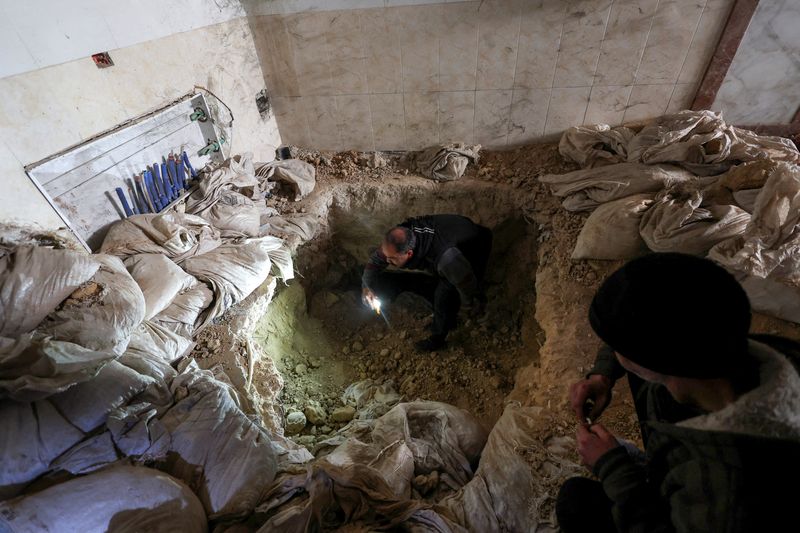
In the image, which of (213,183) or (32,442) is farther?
(213,183)

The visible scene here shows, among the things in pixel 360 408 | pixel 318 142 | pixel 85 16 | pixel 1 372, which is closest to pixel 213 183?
pixel 85 16

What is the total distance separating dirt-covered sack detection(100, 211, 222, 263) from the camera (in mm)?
2359

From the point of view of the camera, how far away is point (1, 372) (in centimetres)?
142

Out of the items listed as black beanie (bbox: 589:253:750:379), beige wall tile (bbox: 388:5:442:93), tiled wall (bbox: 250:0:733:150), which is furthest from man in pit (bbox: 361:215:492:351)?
black beanie (bbox: 589:253:750:379)

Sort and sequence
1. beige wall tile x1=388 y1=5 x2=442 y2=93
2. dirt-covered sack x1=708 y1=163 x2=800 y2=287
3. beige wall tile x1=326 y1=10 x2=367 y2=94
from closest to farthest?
1. dirt-covered sack x1=708 y1=163 x2=800 y2=287
2. beige wall tile x1=388 y1=5 x2=442 y2=93
3. beige wall tile x1=326 y1=10 x2=367 y2=94

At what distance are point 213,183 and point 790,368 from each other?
353cm

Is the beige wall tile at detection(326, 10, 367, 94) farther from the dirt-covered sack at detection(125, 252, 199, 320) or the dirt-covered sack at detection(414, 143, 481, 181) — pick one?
the dirt-covered sack at detection(125, 252, 199, 320)

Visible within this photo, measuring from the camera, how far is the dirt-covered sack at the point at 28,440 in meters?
1.36

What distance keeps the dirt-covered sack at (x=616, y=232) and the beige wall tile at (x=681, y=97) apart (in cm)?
150

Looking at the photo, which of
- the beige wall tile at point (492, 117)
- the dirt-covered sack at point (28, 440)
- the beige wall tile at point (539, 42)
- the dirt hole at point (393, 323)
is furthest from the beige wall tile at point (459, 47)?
the dirt-covered sack at point (28, 440)

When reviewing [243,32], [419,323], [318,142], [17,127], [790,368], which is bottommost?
[419,323]

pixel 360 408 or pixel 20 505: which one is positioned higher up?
pixel 20 505

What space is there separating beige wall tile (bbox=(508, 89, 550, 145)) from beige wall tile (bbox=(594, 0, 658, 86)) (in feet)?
1.68

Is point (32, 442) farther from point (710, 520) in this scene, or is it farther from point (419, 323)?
point (419, 323)
